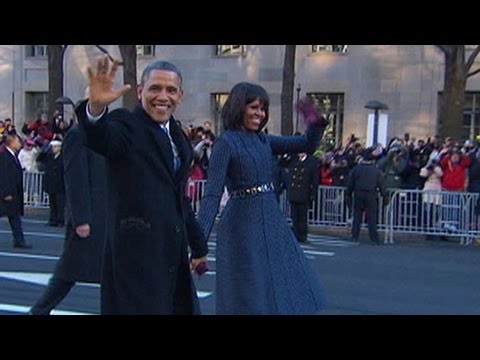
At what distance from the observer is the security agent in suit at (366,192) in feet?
50.7

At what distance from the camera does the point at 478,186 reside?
52.3ft

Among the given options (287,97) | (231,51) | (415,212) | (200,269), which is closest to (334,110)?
(231,51)

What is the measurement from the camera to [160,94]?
4414 mm

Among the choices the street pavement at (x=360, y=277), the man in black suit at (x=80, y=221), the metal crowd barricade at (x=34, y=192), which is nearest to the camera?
the man in black suit at (x=80, y=221)

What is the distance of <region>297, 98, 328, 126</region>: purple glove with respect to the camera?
5.90 m

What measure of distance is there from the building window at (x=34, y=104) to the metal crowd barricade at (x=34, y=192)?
A: 16.9m

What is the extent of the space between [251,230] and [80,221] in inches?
69.0

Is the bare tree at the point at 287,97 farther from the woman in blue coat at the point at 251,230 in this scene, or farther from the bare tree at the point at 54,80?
the woman in blue coat at the point at 251,230

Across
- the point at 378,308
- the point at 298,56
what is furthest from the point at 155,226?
the point at 298,56

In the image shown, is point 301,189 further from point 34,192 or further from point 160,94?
point 160,94

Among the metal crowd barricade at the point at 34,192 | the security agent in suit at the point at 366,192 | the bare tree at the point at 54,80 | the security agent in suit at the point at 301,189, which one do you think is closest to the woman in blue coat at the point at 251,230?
the security agent in suit at the point at 301,189
